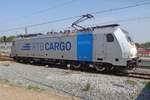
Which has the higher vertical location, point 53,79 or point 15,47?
point 15,47

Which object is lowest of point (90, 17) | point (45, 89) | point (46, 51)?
point (45, 89)

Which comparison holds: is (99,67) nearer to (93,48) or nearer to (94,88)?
(93,48)

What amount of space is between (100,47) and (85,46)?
4.56 ft

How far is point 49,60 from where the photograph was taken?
83.4 feet

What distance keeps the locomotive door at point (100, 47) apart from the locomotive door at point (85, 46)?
465 mm

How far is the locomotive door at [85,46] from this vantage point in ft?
67.2

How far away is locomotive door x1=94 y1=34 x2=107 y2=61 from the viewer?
19.6 m

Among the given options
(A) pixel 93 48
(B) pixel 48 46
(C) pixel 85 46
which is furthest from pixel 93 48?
(B) pixel 48 46

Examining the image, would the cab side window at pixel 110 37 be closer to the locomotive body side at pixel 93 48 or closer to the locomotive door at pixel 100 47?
the locomotive body side at pixel 93 48

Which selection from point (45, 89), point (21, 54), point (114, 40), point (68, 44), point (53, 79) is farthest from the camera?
point (21, 54)

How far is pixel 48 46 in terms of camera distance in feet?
82.5

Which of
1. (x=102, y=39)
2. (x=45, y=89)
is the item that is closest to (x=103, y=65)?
(x=102, y=39)

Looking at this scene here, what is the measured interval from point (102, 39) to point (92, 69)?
10.1ft

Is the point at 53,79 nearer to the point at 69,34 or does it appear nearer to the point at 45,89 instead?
the point at 45,89
